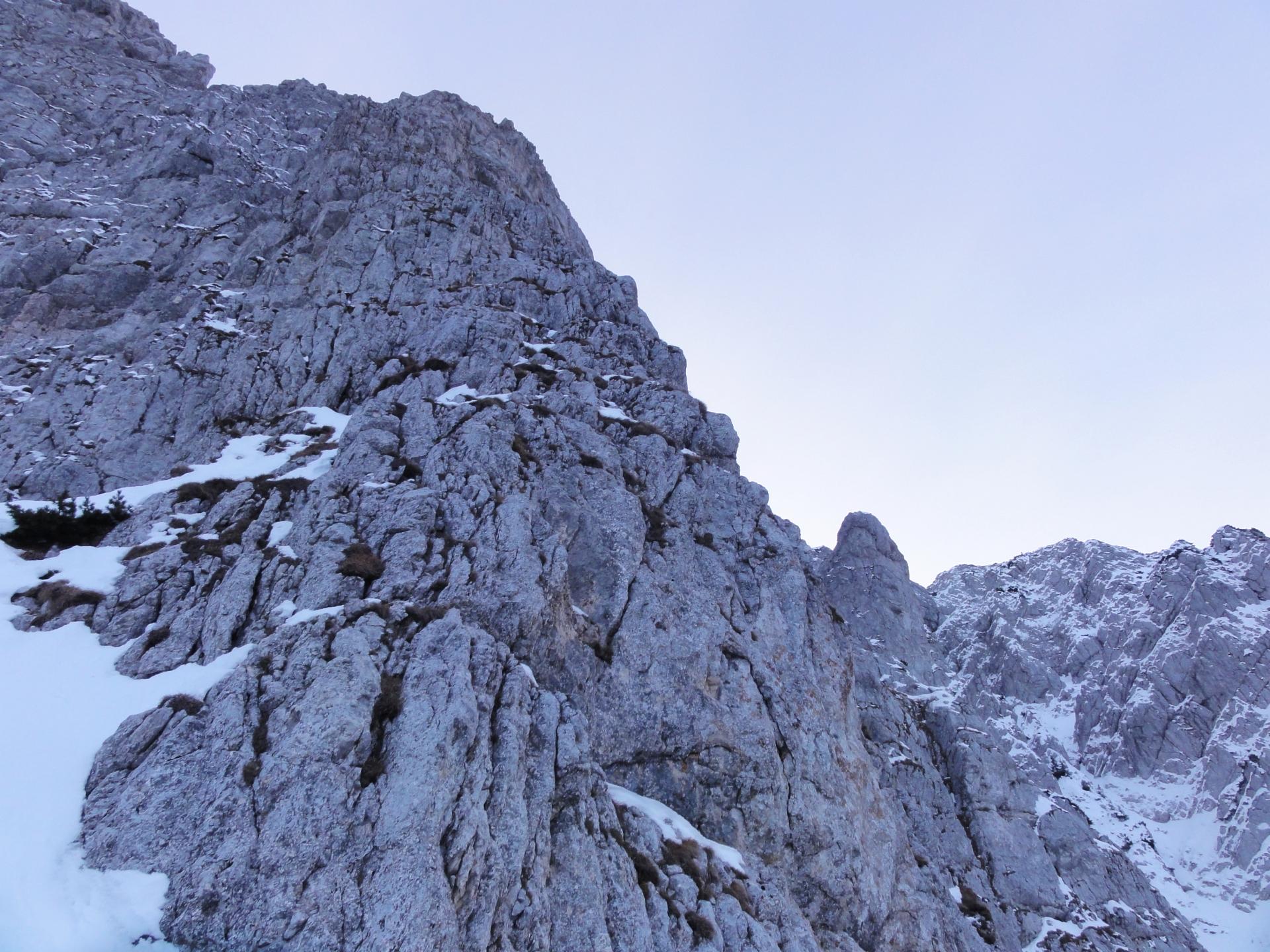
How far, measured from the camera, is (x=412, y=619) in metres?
24.3

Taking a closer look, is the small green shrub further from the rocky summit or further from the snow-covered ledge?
the snow-covered ledge

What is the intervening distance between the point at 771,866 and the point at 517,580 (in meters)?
16.5

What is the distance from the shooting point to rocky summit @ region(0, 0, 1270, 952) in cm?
1789

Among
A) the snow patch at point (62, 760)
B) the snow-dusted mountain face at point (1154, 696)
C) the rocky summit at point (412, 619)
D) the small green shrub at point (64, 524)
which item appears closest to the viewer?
the snow patch at point (62, 760)

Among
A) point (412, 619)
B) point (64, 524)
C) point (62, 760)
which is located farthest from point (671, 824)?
point (64, 524)

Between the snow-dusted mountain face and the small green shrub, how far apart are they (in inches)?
2919

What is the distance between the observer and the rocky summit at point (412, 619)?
17891 millimetres

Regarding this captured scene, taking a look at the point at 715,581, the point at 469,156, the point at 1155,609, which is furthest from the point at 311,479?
the point at 1155,609

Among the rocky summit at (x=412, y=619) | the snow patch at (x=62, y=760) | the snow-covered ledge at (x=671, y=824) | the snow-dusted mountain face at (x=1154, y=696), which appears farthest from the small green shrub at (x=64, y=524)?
the snow-dusted mountain face at (x=1154, y=696)

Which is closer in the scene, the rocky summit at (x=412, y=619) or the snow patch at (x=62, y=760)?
the snow patch at (x=62, y=760)

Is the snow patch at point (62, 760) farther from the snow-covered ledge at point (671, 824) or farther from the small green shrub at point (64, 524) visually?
the snow-covered ledge at point (671, 824)

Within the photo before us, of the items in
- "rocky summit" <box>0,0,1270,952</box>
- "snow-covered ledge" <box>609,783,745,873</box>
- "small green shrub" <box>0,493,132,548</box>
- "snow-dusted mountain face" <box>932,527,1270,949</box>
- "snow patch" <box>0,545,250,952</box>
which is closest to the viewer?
"snow patch" <box>0,545,250,952</box>

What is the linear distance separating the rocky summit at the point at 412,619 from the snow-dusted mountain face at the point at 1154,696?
25311 mm

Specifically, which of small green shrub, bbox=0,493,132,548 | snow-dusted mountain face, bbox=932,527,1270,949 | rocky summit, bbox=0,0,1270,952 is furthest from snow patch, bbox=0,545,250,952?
snow-dusted mountain face, bbox=932,527,1270,949
